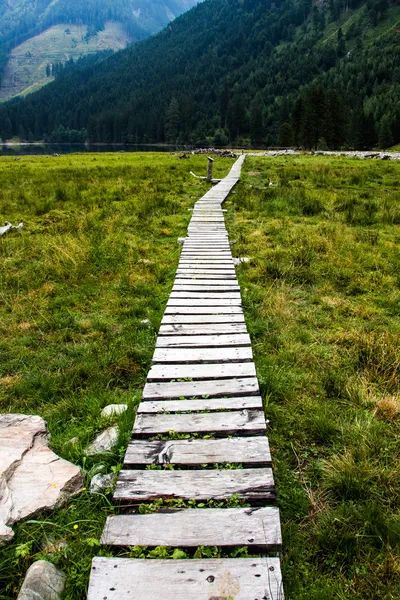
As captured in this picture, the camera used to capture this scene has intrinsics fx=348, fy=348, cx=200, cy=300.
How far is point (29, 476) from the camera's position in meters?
2.67

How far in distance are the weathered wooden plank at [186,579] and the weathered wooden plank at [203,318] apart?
3180mm

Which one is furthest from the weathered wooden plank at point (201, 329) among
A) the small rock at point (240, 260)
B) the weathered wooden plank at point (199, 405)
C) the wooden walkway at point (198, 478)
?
the small rock at point (240, 260)

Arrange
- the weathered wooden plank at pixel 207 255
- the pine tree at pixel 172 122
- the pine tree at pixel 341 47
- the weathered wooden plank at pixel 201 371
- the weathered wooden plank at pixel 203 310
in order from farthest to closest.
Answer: the pine tree at pixel 341 47 → the pine tree at pixel 172 122 → the weathered wooden plank at pixel 207 255 → the weathered wooden plank at pixel 203 310 → the weathered wooden plank at pixel 201 371

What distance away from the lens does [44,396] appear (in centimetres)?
393

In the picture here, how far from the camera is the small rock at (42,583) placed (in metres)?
1.93

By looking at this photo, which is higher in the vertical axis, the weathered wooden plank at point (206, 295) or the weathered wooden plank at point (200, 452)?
the weathered wooden plank at point (206, 295)

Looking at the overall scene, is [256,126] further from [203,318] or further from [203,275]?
[203,318]

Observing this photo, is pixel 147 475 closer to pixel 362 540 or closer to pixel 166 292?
pixel 362 540

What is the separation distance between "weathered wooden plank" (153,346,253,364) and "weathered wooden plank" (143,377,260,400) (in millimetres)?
400

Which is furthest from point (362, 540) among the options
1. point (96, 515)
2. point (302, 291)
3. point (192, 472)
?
point (302, 291)

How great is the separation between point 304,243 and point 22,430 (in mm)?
7416

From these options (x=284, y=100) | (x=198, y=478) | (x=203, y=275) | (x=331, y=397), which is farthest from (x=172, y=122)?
(x=198, y=478)

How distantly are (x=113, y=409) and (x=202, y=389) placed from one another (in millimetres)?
933

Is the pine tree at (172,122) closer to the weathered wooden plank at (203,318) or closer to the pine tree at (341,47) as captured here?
the pine tree at (341,47)
